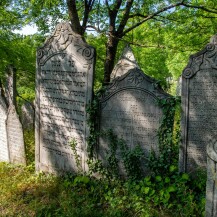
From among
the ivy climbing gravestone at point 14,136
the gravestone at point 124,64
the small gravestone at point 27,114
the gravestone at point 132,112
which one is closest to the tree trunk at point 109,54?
the gravestone at point 124,64

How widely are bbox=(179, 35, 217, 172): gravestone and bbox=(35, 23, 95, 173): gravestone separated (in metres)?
1.83

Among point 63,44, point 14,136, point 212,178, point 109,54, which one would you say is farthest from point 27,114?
point 212,178

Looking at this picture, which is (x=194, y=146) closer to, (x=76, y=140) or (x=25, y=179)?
(x=76, y=140)

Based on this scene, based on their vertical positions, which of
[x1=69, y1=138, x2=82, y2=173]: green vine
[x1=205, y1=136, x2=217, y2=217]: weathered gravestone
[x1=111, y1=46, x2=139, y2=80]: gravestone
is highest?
[x1=111, y1=46, x2=139, y2=80]: gravestone

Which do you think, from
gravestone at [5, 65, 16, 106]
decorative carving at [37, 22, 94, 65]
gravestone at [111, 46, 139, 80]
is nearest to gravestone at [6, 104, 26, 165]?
gravestone at [5, 65, 16, 106]

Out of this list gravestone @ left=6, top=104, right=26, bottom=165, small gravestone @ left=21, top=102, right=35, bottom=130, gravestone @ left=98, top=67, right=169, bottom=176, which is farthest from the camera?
small gravestone @ left=21, top=102, right=35, bottom=130

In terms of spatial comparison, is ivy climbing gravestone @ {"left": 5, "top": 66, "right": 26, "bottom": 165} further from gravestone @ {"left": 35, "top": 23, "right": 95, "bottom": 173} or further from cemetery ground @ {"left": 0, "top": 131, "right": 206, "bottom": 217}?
cemetery ground @ {"left": 0, "top": 131, "right": 206, "bottom": 217}

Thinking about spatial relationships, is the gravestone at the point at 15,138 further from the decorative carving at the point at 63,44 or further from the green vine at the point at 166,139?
the green vine at the point at 166,139

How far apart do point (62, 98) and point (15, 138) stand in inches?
67.3

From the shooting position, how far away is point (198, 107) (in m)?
4.69

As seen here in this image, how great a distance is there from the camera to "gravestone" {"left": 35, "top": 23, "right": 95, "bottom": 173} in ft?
17.7

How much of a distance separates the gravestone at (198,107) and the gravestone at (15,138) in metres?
3.69

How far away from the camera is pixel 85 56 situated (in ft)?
17.4

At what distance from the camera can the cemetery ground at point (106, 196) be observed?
164 inches
